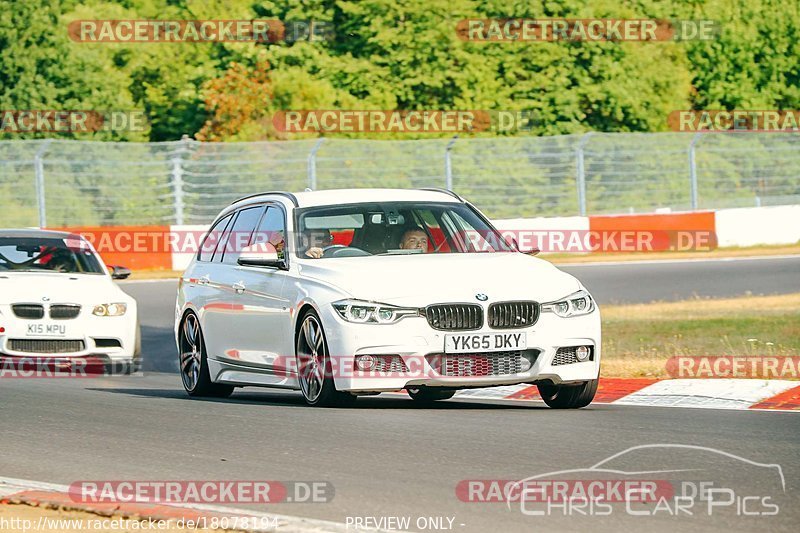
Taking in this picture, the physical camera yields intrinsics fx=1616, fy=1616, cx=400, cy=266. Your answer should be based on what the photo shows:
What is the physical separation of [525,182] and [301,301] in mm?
24791

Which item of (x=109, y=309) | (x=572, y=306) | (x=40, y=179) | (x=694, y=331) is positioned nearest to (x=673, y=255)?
(x=40, y=179)

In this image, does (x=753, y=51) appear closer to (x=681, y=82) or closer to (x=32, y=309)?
(x=681, y=82)

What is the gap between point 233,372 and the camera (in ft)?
41.2

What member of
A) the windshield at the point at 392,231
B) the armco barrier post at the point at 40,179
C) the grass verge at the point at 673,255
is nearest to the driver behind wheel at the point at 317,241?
the windshield at the point at 392,231

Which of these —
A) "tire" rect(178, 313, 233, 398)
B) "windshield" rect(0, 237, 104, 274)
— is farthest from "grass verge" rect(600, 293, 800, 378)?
"windshield" rect(0, 237, 104, 274)

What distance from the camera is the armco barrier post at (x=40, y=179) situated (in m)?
32.9

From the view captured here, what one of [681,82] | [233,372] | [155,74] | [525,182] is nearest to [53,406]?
[233,372]

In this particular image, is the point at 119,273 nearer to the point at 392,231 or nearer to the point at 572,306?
the point at 392,231

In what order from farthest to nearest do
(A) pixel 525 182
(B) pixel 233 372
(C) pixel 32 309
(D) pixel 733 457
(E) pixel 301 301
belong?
(A) pixel 525 182 → (C) pixel 32 309 → (B) pixel 233 372 → (E) pixel 301 301 → (D) pixel 733 457

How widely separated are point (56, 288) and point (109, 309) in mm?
561

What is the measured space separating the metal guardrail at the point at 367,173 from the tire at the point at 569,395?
23.1 meters

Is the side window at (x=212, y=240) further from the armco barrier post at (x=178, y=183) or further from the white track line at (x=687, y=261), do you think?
the armco barrier post at (x=178, y=183)

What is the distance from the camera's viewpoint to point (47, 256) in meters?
17.0

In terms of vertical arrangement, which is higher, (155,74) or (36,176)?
(155,74)
